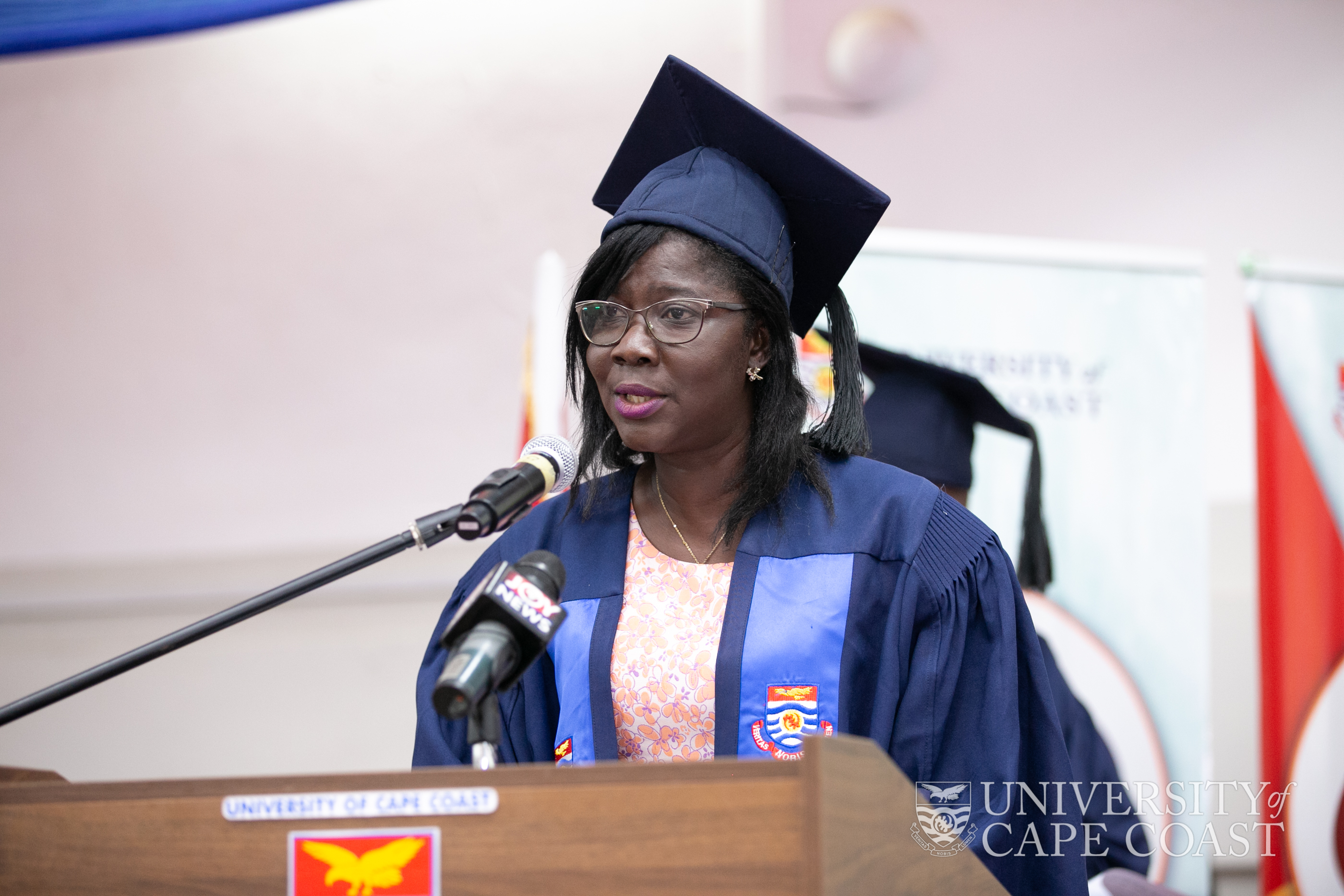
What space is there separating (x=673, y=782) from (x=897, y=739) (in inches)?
29.4

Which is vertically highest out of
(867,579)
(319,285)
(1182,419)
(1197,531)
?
(319,285)

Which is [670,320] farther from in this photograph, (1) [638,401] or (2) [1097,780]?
(2) [1097,780]

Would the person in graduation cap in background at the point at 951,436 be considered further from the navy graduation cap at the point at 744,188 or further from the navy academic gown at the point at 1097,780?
the navy graduation cap at the point at 744,188

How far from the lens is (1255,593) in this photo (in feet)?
14.1

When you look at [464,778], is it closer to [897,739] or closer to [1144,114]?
[897,739]

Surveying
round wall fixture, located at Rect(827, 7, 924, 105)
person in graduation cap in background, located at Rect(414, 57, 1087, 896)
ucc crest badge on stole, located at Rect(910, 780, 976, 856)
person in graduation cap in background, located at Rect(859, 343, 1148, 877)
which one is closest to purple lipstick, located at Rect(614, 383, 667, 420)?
person in graduation cap in background, located at Rect(414, 57, 1087, 896)

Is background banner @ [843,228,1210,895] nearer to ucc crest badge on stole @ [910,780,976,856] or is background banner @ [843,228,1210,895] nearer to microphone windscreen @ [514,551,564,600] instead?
ucc crest badge on stole @ [910,780,976,856]

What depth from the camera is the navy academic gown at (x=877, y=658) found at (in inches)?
63.6

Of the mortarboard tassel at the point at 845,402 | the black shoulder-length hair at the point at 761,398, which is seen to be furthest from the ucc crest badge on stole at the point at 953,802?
the mortarboard tassel at the point at 845,402

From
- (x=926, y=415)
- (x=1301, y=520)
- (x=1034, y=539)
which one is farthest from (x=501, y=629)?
Answer: (x=1301, y=520)

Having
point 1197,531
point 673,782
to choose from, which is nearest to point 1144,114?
point 1197,531

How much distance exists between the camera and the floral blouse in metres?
1.66

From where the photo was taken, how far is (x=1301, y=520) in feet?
12.1

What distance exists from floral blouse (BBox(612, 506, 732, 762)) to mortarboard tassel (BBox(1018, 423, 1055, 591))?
182cm
